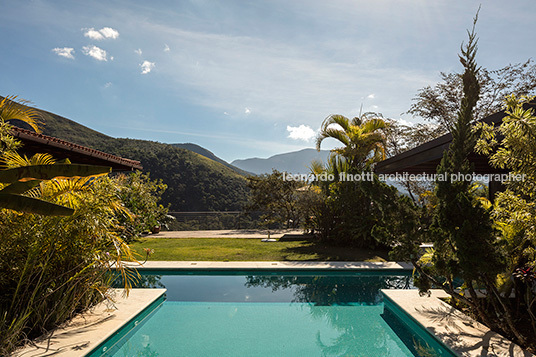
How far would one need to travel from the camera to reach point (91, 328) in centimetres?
447

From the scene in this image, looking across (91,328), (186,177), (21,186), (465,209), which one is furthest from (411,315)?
(186,177)

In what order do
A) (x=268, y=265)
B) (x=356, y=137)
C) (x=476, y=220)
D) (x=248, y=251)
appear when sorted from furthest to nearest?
(x=356, y=137) < (x=248, y=251) < (x=268, y=265) < (x=476, y=220)

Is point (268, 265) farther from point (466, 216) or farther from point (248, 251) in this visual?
point (466, 216)

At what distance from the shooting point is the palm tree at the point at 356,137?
11.4m

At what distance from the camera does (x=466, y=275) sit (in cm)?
365

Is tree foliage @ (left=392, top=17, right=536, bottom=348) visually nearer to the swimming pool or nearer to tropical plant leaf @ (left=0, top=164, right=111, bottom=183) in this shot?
the swimming pool

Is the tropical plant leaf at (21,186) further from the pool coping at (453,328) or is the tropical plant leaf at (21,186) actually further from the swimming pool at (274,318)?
the pool coping at (453,328)

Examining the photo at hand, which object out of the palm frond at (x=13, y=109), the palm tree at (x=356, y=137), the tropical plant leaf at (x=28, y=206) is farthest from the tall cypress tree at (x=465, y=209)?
the palm tree at (x=356, y=137)

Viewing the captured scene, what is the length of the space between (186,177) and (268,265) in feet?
92.1

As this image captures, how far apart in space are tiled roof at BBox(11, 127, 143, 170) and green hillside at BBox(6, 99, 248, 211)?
22.0 metres

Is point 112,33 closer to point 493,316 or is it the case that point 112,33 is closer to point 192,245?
point 192,245

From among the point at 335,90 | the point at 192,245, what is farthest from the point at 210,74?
the point at 192,245

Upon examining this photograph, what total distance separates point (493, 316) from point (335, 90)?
912cm

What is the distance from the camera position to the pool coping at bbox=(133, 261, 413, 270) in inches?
318
